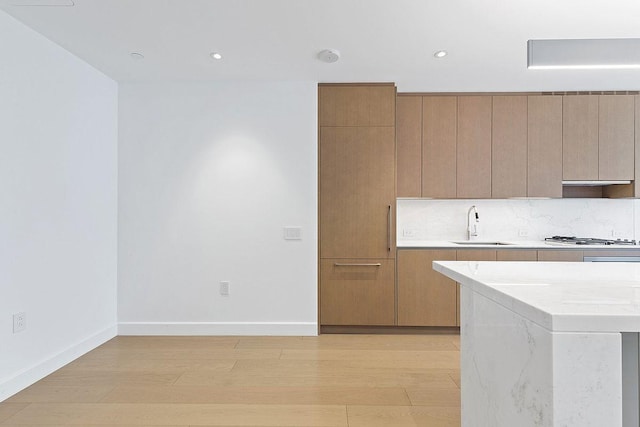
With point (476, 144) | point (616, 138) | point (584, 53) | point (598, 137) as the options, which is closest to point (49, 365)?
point (584, 53)

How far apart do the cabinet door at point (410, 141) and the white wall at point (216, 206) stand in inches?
35.7

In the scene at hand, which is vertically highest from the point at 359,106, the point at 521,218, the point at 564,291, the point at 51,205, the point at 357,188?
the point at 359,106

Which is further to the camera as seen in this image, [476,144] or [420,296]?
[476,144]

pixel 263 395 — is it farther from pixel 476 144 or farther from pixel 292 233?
pixel 476 144

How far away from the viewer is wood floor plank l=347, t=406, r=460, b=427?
2109mm

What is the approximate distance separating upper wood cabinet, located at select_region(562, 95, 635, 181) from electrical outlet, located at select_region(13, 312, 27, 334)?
4.85 m

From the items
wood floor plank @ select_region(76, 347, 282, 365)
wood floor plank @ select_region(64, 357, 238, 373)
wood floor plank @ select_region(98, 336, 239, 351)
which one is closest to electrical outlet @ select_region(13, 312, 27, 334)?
wood floor plank @ select_region(64, 357, 238, 373)

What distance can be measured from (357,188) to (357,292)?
1017mm

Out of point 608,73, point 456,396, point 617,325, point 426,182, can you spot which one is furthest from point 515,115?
point 617,325

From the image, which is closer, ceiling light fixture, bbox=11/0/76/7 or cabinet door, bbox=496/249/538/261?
ceiling light fixture, bbox=11/0/76/7

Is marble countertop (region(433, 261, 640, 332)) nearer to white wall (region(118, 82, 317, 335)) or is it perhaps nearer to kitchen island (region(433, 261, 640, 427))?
kitchen island (region(433, 261, 640, 427))

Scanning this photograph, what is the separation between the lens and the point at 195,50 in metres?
2.99

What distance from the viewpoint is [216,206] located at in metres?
3.68

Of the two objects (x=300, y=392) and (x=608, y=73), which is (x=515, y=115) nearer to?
(x=608, y=73)
